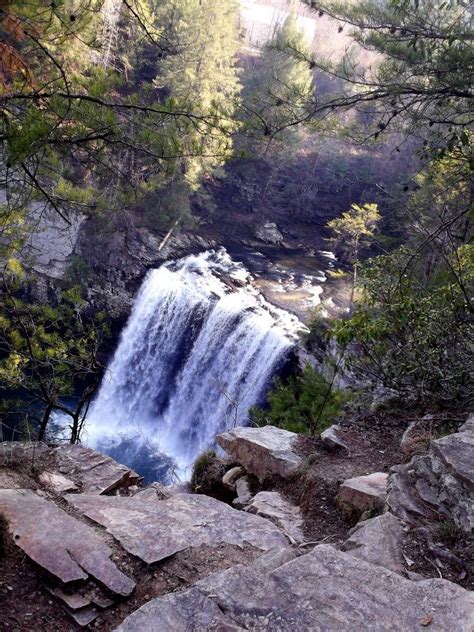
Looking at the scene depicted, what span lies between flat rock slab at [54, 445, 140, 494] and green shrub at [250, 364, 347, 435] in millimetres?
2694

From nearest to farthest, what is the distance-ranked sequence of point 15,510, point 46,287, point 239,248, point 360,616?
1. point 360,616
2. point 15,510
3. point 46,287
4. point 239,248

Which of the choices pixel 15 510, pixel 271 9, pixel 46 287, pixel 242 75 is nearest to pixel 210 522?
pixel 15 510

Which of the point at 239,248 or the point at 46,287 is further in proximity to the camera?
the point at 239,248

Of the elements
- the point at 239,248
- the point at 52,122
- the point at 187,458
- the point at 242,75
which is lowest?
the point at 187,458

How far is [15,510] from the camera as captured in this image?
3.52 meters

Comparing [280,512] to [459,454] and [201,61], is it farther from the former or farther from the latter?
[201,61]

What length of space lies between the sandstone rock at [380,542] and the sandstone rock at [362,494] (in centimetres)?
38

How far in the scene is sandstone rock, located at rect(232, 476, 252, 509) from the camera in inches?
189

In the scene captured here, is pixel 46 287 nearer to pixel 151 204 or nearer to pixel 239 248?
pixel 151 204

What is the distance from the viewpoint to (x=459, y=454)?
12.0 ft

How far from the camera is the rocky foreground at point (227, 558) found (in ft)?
7.96

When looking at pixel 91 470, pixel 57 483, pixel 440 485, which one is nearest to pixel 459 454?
pixel 440 485

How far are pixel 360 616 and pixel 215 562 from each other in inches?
44.6

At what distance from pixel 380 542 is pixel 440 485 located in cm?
75
